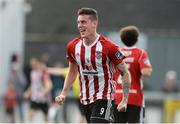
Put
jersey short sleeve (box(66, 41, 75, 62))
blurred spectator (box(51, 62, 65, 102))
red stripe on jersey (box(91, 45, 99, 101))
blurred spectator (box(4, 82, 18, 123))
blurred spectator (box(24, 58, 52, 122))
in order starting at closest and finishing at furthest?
1. red stripe on jersey (box(91, 45, 99, 101))
2. jersey short sleeve (box(66, 41, 75, 62))
3. blurred spectator (box(24, 58, 52, 122))
4. blurred spectator (box(51, 62, 65, 102))
5. blurred spectator (box(4, 82, 18, 123))

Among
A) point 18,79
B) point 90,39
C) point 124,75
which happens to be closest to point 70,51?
point 90,39

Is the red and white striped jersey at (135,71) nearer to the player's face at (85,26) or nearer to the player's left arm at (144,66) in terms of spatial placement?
the player's left arm at (144,66)

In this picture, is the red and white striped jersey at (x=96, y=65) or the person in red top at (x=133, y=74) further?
the person in red top at (x=133, y=74)

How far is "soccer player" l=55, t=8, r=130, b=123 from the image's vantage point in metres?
10.0

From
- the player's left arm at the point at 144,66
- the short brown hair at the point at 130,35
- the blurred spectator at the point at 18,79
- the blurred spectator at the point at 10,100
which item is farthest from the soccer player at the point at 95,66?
the blurred spectator at the point at 18,79

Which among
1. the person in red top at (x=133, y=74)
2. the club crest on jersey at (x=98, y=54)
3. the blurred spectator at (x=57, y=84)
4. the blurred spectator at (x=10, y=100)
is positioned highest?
the club crest on jersey at (x=98, y=54)

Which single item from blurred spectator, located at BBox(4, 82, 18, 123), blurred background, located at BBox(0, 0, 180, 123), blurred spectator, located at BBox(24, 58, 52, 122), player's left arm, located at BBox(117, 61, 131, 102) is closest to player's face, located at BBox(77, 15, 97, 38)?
player's left arm, located at BBox(117, 61, 131, 102)

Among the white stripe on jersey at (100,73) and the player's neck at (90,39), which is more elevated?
the player's neck at (90,39)

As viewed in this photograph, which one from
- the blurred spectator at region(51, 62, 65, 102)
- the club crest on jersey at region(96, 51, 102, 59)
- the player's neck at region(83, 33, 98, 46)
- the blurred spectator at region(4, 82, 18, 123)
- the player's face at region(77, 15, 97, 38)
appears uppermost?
the player's face at region(77, 15, 97, 38)

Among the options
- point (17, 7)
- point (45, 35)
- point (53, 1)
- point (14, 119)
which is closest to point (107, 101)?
point (14, 119)

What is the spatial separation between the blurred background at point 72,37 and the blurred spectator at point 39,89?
1.09 metres

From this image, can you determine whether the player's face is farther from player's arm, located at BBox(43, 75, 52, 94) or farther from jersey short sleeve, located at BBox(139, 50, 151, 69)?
player's arm, located at BBox(43, 75, 52, 94)

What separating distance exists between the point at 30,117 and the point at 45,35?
11.0 meters

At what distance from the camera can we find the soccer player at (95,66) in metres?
10.0
